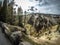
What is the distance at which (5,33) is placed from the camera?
7.28ft

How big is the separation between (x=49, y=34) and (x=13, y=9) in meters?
0.61

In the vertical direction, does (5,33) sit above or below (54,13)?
below

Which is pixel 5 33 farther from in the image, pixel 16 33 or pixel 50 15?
pixel 50 15

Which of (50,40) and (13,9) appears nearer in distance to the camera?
(50,40)

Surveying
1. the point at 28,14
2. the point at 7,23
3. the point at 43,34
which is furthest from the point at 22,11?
the point at 43,34

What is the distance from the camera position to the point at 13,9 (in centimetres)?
225

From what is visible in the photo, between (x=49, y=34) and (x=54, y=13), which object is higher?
(x=54, y=13)

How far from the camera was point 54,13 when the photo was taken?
2.11 m

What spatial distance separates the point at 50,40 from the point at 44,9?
0.42 metres

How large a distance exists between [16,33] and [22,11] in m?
0.31

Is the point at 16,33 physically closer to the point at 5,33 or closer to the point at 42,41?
the point at 5,33

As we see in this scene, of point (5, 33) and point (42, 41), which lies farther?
point (5, 33)

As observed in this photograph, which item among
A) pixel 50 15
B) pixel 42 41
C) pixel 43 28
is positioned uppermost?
pixel 50 15

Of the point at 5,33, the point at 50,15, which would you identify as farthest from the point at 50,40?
the point at 5,33
